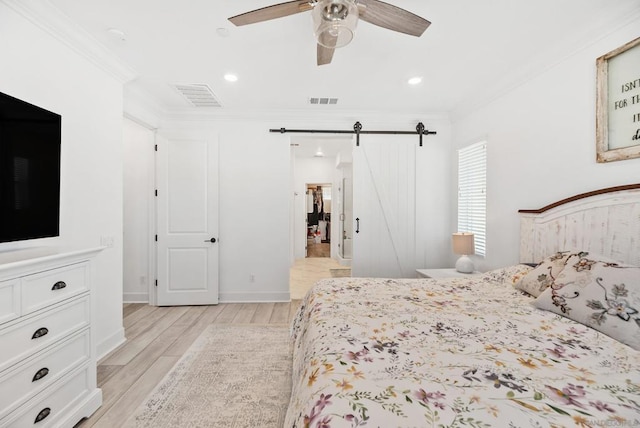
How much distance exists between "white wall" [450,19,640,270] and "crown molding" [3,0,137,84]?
375 cm

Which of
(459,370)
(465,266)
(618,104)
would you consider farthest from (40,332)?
(618,104)

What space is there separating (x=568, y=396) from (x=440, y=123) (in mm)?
3746

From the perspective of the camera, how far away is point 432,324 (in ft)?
4.73

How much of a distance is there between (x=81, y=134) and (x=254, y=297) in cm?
264

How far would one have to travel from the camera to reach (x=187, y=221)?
3.74m

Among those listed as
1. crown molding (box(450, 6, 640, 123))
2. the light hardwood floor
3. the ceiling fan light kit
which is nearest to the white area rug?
the light hardwood floor

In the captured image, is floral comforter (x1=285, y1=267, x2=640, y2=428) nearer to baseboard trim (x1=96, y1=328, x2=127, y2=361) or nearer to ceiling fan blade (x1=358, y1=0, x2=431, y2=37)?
ceiling fan blade (x1=358, y1=0, x2=431, y2=37)

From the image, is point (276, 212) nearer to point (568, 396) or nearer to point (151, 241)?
point (151, 241)

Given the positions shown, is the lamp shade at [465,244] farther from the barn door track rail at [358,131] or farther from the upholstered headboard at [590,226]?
the barn door track rail at [358,131]

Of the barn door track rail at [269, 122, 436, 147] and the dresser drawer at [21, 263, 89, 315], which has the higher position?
the barn door track rail at [269, 122, 436, 147]

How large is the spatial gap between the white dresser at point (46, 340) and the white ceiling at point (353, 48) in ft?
5.53

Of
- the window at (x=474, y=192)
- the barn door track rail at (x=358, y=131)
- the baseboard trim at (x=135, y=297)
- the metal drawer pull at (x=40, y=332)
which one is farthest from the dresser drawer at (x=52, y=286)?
the window at (x=474, y=192)

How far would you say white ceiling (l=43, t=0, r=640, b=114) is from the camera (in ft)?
6.21

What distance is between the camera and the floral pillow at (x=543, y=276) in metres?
1.83
